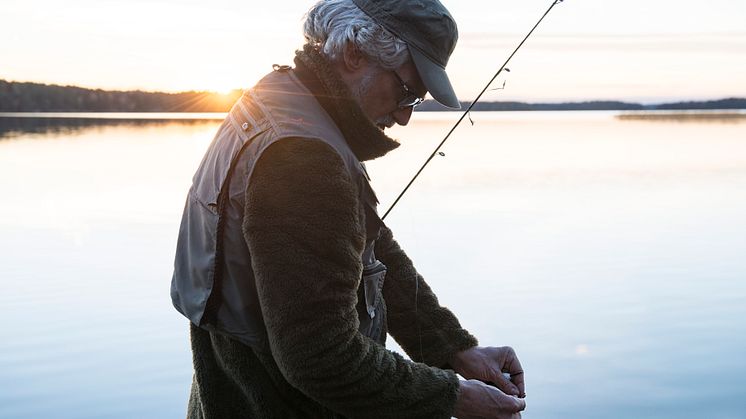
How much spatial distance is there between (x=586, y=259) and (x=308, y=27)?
34.2 ft

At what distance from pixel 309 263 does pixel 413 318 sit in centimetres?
89

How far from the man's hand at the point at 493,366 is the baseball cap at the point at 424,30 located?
0.77 meters

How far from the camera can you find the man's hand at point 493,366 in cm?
253

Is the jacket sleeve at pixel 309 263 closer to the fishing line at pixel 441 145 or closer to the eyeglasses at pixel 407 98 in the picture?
the eyeglasses at pixel 407 98

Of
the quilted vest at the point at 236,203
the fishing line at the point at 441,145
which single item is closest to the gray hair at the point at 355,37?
the quilted vest at the point at 236,203

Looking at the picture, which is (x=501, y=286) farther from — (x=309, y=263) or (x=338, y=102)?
(x=309, y=263)

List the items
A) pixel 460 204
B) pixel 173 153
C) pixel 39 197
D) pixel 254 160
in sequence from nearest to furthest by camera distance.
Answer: pixel 254 160 < pixel 460 204 < pixel 39 197 < pixel 173 153

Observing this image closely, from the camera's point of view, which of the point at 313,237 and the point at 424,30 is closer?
the point at 313,237

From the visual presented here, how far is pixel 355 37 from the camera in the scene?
2.03 m

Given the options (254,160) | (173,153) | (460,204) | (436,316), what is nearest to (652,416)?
(436,316)

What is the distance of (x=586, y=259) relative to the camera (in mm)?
12117

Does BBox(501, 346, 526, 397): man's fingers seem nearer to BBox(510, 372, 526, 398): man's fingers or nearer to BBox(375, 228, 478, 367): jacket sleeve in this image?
BBox(510, 372, 526, 398): man's fingers

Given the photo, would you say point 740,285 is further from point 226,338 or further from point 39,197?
point 39,197

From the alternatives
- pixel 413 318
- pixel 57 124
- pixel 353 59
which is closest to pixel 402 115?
pixel 353 59
